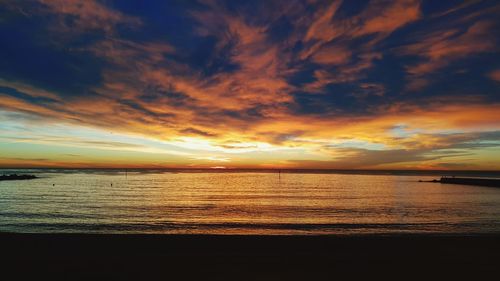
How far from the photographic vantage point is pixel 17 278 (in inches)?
442

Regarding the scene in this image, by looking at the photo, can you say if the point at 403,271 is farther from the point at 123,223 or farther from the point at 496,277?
the point at 123,223

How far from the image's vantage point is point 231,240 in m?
19.3

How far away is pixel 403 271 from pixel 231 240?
968 cm

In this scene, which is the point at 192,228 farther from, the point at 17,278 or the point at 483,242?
the point at 483,242

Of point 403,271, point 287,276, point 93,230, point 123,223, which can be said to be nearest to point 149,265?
point 287,276

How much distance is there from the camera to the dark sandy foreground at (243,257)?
11.9 meters

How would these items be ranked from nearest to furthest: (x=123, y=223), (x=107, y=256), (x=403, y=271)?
(x=403, y=271) → (x=107, y=256) → (x=123, y=223)

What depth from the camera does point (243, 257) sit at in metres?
14.5

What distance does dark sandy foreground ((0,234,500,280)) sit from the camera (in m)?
11.9

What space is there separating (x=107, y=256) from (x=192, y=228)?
39.6 ft

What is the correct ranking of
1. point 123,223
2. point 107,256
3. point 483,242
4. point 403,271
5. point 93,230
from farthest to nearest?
point 123,223, point 93,230, point 483,242, point 107,256, point 403,271

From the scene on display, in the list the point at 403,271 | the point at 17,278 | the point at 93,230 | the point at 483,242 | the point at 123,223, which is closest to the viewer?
the point at 17,278

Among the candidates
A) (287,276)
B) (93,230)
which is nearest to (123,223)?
(93,230)

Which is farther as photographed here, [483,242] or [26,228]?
[26,228]
